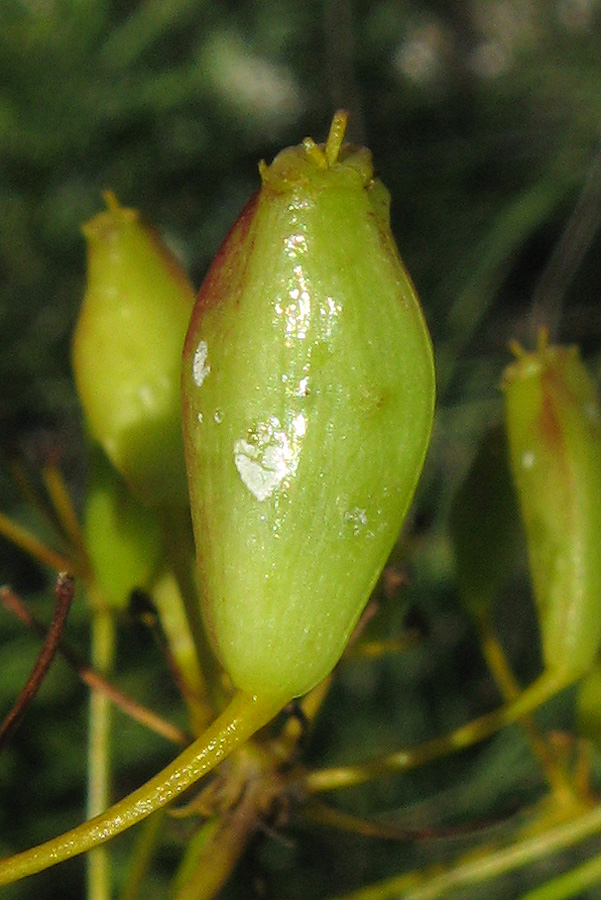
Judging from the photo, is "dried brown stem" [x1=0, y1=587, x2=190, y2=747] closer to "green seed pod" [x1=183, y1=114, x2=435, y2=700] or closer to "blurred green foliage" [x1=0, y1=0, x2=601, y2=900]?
"green seed pod" [x1=183, y1=114, x2=435, y2=700]

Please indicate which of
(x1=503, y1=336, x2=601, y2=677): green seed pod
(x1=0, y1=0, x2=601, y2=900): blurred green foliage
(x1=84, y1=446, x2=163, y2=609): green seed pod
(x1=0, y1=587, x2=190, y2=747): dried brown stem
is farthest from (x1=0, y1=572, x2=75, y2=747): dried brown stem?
(x1=0, y1=0, x2=601, y2=900): blurred green foliage

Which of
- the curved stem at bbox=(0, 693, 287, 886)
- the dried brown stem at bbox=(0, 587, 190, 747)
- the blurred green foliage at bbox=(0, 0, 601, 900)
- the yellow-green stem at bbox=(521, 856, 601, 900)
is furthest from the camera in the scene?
the blurred green foliage at bbox=(0, 0, 601, 900)

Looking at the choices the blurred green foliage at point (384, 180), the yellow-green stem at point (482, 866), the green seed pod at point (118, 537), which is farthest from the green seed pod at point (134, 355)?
the blurred green foliage at point (384, 180)

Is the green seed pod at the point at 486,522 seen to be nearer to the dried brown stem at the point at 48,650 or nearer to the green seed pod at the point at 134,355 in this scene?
the green seed pod at the point at 134,355

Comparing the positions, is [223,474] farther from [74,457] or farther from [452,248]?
[452,248]

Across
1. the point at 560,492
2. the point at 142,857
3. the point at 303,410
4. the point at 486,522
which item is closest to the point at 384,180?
the point at 486,522

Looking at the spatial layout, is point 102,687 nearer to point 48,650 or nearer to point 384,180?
point 48,650
